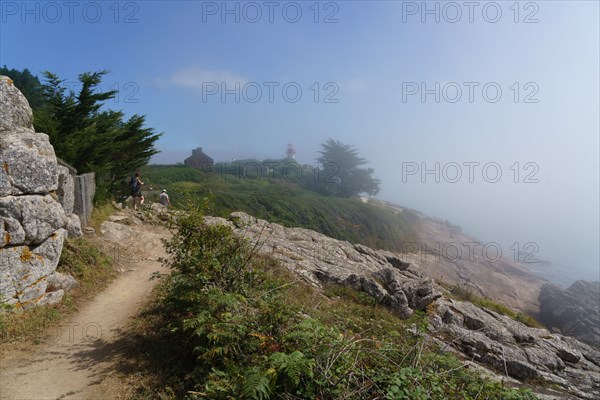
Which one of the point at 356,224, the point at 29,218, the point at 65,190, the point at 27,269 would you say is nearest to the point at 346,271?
the point at 65,190

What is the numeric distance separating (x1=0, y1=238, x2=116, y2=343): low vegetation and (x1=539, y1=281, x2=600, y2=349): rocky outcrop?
2470cm

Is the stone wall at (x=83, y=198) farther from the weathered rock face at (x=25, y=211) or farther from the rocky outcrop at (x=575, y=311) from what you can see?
the rocky outcrop at (x=575, y=311)

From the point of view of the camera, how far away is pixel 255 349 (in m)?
4.41

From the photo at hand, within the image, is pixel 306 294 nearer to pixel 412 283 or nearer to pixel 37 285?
pixel 412 283

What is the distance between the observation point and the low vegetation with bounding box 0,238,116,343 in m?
6.22

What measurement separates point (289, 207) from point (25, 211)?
69.3 ft

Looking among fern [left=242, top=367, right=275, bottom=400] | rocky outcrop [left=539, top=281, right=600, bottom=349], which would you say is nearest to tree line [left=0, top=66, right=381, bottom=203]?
fern [left=242, top=367, right=275, bottom=400]

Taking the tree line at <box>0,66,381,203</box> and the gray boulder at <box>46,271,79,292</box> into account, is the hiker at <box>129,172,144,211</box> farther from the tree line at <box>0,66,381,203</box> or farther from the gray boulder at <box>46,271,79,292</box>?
the gray boulder at <box>46,271,79,292</box>

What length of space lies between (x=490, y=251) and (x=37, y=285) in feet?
168

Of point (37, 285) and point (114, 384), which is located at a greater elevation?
point (37, 285)

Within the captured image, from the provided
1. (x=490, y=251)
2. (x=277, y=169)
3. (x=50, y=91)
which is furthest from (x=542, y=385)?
(x=490, y=251)

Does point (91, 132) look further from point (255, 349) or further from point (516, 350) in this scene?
point (516, 350)

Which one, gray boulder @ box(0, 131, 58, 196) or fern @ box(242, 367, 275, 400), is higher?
gray boulder @ box(0, 131, 58, 196)

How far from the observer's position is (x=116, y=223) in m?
13.1
